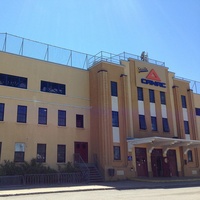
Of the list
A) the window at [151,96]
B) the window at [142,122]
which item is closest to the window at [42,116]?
the window at [142,122]

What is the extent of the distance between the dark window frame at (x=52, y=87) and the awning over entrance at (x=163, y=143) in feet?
29.1

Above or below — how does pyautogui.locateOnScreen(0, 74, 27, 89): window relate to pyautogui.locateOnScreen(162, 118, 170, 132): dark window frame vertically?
above

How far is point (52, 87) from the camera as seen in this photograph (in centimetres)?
2880

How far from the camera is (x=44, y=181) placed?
915 inches

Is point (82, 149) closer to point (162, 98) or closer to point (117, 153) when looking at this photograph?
point (117, 153)

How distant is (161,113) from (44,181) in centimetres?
1713

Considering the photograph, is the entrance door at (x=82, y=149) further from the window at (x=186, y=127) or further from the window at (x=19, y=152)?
the window at (x=186, y=127)

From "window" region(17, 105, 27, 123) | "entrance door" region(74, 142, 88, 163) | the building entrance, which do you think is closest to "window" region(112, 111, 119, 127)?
"entrance door" region(74, 142, 88, 163)

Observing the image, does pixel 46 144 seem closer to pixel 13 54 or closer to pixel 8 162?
pixel 8 162

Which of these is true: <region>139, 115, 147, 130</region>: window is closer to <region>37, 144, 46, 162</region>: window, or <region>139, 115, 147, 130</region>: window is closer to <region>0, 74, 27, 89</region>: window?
<region>37, 144, 46, 162</region>: window

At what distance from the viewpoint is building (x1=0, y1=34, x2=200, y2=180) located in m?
26.1

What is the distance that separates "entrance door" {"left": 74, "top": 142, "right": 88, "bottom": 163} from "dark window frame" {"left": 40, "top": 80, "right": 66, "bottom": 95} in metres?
5.71

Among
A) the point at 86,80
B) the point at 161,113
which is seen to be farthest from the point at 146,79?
the point at 86,80

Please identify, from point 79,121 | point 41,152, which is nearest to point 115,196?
point 41,152
